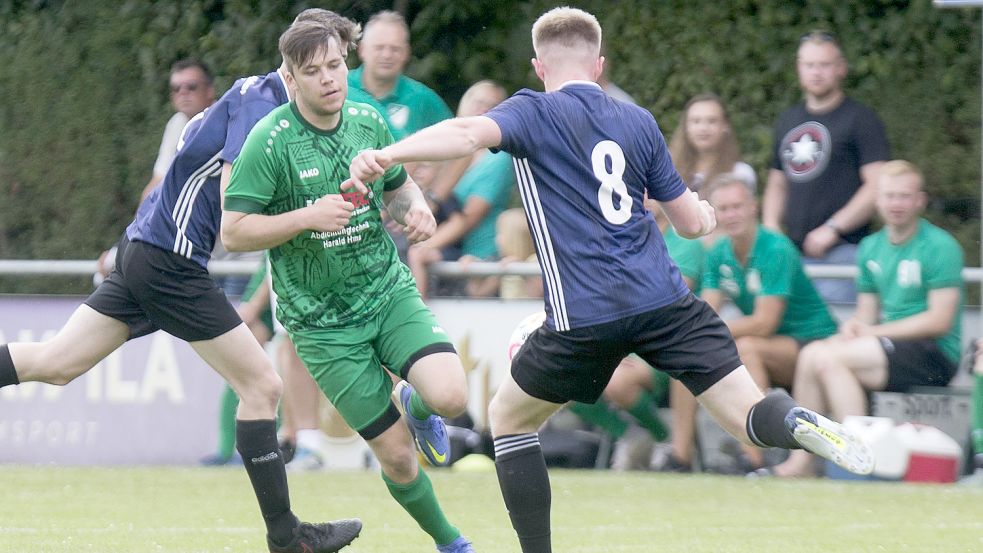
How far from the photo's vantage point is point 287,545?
640cm

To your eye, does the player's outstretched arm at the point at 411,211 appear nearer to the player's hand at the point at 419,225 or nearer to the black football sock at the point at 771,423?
the player's hand at the point at 419,225

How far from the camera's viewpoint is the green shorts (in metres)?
6.29

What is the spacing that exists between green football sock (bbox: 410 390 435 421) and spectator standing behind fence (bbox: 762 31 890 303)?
3.92 m

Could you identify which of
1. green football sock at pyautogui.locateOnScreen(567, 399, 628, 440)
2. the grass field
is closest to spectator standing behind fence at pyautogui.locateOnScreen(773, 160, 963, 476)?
the grass field

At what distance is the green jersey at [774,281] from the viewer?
31.4 feet

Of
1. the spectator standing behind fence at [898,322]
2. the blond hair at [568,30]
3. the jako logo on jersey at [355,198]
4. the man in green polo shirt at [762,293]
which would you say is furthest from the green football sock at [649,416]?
the blond hair at [568,30]

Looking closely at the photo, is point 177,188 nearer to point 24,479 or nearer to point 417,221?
point 417,221

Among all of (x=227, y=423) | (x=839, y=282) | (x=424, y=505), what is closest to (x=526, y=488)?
(x=424, y=505)

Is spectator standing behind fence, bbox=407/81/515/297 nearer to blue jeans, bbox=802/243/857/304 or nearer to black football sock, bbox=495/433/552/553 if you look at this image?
blue jeans, bbox=802/243/857/304

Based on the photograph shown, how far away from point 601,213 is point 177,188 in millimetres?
1886

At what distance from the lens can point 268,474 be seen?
21.3ft

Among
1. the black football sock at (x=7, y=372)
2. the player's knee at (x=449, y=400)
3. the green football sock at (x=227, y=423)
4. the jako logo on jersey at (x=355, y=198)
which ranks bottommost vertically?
the green football sock at (x=227, y=423)

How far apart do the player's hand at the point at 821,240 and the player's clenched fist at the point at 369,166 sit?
204 inches

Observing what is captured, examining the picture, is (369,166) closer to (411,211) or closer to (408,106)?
(411,211)
